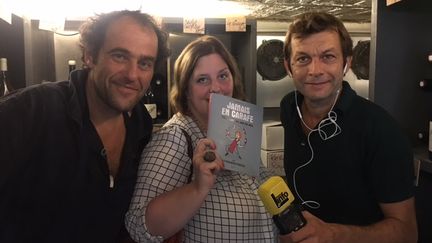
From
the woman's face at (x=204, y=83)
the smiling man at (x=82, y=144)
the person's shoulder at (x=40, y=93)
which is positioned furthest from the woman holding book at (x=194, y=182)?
the person's shoulder at (x=40, y=93)

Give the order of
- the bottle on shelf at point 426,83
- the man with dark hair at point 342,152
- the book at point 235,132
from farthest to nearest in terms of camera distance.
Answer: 1. the bottle on shelf at point 426,83
2. the man with dark hair at point 342,152
3. the book at point 235,132

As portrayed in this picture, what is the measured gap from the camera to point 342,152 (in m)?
1.40

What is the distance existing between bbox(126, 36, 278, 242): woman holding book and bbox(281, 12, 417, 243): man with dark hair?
0.24 m

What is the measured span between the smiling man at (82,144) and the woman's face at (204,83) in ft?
0.52

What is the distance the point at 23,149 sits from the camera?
1100 millimetres

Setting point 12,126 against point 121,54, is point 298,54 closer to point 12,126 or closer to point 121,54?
point 121,54

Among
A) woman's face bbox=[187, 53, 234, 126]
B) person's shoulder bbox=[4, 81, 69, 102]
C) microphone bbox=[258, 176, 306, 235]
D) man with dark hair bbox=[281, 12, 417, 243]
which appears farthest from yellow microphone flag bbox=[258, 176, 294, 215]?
person's shoulder bbox=[4, 81, 69, 102]

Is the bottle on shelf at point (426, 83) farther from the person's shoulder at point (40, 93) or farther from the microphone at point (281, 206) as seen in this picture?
the person's shoulder at point (40, 93)

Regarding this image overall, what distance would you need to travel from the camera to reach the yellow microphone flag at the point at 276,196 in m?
0.98

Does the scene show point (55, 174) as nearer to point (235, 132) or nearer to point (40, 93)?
point (40, 93)

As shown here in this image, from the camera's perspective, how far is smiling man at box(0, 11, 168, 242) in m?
1.12

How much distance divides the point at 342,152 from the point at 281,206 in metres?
0.52

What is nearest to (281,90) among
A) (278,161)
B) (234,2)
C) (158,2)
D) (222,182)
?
(278,161)

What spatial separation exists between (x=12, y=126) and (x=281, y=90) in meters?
3.07
